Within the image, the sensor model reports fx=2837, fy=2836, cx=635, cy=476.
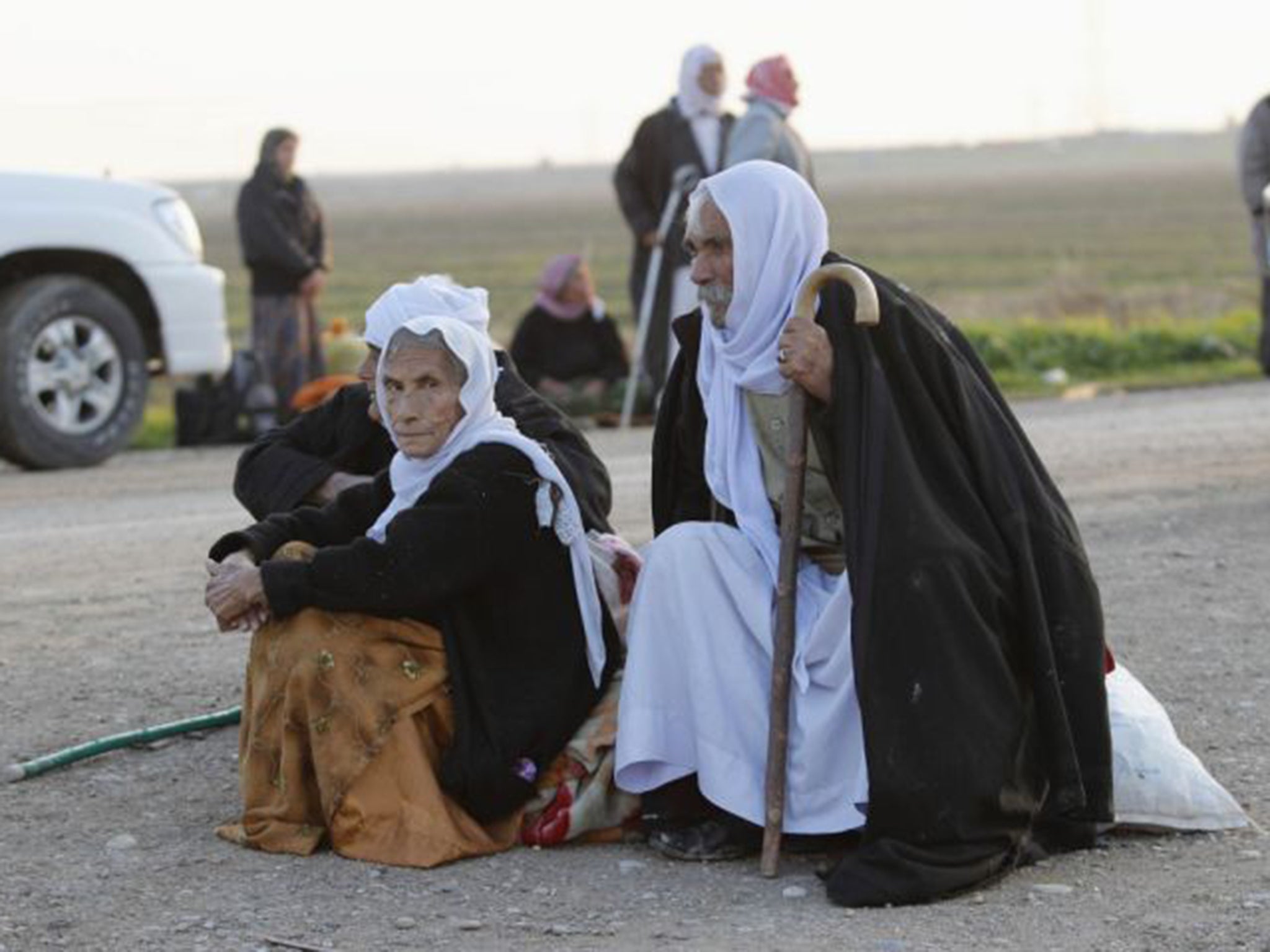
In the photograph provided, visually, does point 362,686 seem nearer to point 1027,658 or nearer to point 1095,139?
point 1027,658

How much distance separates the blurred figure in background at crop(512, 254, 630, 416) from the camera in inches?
625

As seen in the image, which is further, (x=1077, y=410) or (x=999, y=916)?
(x=1077, y=410)

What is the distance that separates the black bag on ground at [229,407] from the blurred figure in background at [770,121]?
3080 mm

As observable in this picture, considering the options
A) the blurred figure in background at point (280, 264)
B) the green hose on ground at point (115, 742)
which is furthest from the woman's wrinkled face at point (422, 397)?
the blurred figure in background at point (280, 264)

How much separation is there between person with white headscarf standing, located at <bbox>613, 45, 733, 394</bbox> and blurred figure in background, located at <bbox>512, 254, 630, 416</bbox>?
9.2 inches

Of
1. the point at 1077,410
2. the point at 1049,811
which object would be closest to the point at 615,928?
the point at 1049,811

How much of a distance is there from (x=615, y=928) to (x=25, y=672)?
3.21 meters

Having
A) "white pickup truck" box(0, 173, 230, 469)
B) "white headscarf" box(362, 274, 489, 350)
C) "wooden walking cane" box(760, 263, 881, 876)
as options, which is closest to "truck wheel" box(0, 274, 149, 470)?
"white pickup truck" box(0, 173, 230, 469)

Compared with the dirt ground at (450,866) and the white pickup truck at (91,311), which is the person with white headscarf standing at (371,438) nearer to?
the dirt ground at (450,866)

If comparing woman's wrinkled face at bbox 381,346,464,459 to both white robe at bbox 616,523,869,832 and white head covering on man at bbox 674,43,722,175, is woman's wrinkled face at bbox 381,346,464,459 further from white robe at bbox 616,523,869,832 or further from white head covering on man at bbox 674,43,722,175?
white head covering on man at bbox 674,43,722,175

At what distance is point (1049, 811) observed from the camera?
234 inches

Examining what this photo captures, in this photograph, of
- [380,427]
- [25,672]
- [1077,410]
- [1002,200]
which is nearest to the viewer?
[380,427]

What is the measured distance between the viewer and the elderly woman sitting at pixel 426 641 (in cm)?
607

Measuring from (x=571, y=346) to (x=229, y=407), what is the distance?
76.6 inches
